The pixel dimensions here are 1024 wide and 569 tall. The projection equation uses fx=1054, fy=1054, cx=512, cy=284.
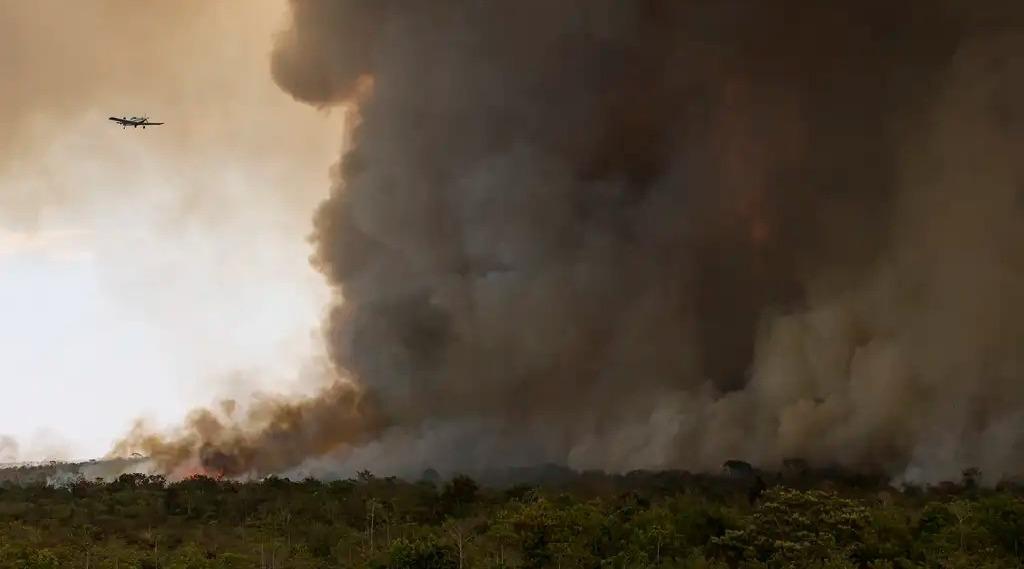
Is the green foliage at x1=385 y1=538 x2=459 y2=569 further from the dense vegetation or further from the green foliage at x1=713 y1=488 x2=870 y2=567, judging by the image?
the green foliage at x1=713 y1=488 x2=870 y2=567

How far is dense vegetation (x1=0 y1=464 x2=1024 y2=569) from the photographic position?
1890 inches

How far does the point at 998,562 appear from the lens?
45.4 meters

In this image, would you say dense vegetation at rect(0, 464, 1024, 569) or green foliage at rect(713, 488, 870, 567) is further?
dense vegetation at rect(0, 464, 1024, 569)

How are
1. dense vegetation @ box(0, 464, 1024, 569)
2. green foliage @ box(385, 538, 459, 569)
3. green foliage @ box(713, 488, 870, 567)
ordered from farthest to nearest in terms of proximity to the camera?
dense vegetation @ box(0, 464, 1024, 569) → green foliage @ box(385, 538, 459, 569) → green foliage @ box(713, 488, 870, 567)

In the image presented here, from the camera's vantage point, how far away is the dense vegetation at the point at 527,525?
48000mm

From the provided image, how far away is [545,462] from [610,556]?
42089mm

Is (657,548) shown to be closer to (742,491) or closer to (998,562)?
(998,562)

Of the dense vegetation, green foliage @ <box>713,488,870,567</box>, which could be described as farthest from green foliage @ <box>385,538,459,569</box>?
green foliage @ <box>713,488,870,567</box>

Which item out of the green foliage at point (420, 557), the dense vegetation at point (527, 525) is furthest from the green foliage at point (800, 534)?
the green foliage at point (420, 557)

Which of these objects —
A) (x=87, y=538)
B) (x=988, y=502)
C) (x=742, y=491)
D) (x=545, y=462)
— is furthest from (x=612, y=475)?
(x=87, y=538)

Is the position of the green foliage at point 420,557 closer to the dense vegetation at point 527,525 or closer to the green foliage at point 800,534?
the dense vegetation at point 527,525

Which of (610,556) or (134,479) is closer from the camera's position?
(610,556)

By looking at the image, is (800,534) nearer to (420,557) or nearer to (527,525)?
(527,525)

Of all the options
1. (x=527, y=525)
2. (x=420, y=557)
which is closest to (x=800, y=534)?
(x=527, y=525)
